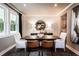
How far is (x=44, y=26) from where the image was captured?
4574 mm

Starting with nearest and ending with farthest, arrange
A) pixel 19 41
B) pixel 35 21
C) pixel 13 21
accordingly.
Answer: pixel 35 21 < pixel 19 41 < pixel 13 21

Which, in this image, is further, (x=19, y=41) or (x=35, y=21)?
Result: (x=19, y=41)

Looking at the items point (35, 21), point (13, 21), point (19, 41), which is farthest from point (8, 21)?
point (35, 21)

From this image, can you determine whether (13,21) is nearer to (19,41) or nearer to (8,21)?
(8,21)

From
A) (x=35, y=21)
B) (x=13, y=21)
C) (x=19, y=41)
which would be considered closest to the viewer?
(x=35, y=21)

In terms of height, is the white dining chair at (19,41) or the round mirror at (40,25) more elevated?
the round mirror at (40,25)

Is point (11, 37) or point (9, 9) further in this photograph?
point (11, 37)

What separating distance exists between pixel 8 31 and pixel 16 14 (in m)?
0.81

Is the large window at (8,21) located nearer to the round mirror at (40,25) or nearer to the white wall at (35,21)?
the white wall at (35,21)

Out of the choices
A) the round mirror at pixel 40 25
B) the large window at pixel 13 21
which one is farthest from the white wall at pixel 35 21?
the large window at pixel 13 21

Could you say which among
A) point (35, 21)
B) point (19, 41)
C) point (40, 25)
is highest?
point (35, 21)

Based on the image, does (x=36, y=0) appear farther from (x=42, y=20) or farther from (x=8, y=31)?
(x=8, y=31)

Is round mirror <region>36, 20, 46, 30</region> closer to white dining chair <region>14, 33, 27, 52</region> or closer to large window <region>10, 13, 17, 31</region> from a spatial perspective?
white dining chair <region>14, 33, 27, 52</region>

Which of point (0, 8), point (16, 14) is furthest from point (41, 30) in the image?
point (0, 8)
